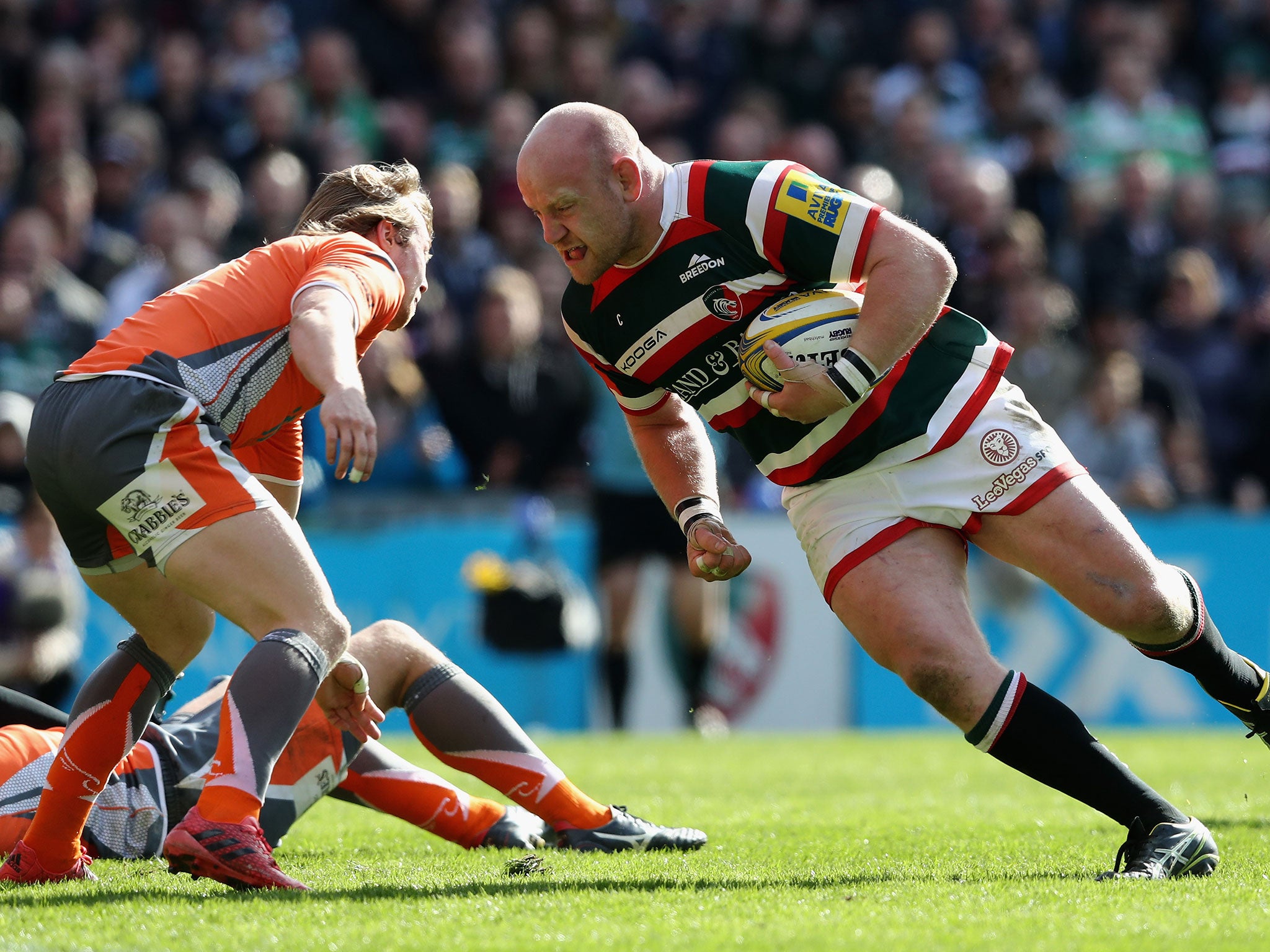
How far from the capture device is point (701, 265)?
15.7 ft

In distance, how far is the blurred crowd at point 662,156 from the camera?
11.6m

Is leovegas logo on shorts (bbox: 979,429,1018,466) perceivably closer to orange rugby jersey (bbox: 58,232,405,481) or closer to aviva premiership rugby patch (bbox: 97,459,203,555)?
orange rugby jersey (bbox: 58,232,405,481)

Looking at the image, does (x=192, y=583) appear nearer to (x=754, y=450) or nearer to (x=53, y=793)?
(x=53, y=793)

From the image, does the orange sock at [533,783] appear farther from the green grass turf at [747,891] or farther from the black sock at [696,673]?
the black sock at [696,673]

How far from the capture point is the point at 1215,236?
1383 centimetres

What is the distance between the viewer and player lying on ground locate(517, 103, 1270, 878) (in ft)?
14.6

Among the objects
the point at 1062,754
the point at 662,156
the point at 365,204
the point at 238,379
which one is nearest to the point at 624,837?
the point at 1062,754

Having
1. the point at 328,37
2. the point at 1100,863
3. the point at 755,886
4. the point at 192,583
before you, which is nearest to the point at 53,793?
the point at 192,583

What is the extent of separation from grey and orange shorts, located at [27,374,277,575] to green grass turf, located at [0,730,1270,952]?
3.07ft

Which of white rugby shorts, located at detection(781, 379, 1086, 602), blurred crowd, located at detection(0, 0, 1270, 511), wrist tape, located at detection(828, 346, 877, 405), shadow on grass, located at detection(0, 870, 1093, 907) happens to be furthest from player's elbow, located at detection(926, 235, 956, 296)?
blurred crowd, located at detection(0, 0, 1270, 511)

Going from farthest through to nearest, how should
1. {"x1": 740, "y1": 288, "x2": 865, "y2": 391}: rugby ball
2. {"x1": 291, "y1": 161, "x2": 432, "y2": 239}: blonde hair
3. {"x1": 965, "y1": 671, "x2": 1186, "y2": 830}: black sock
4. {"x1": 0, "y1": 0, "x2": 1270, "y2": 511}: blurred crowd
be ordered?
{"x1": 0, "y1": 0, "x2": 1270, "y2": 511}: blurred crowd → {"x1": 291, "y1": 161, "x2": 432, "y2": 239}: blonde hair → {"x1": 740, "y1": 288, "x2": 865, "y2": 391}: rugby ball → {"x1": 965, "y1": 671, "x2": 1186, "y2": 830}: black sock

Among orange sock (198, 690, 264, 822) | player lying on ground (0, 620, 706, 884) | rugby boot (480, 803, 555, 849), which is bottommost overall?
rugby boot (480, 803, 555, 849)

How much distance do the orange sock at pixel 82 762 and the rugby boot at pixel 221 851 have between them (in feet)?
2.08

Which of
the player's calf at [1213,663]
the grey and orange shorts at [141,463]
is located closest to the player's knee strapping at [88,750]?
the grey and orange shorts at [141,463]
